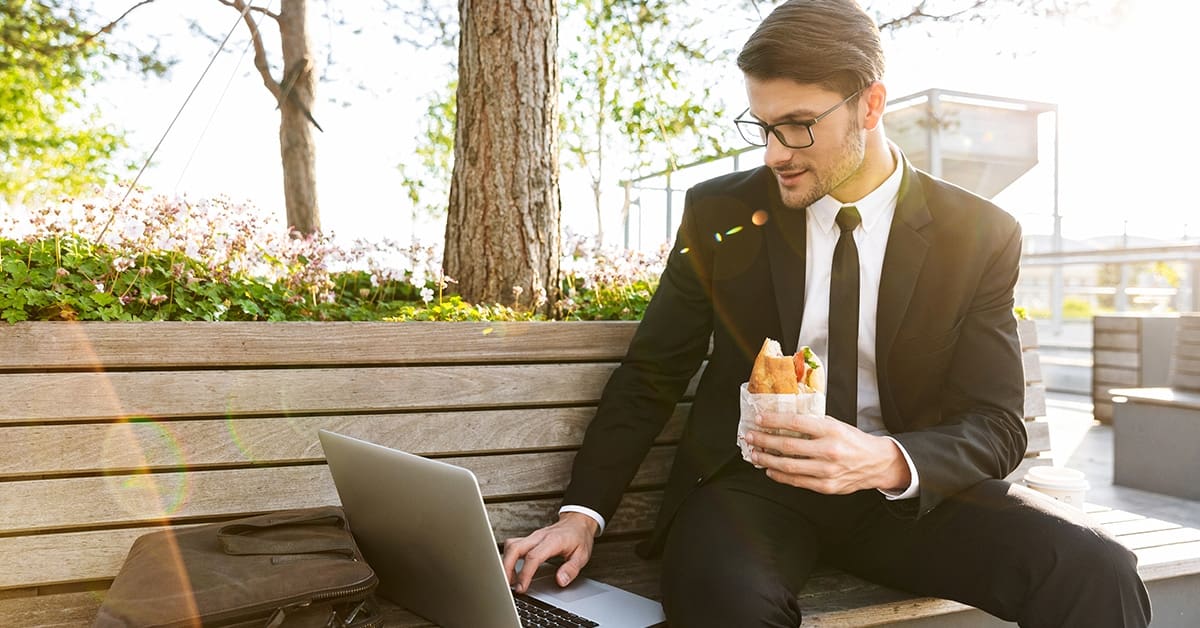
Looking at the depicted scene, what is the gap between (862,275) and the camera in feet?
7.02

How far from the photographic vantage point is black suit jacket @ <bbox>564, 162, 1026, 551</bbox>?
2043 mm

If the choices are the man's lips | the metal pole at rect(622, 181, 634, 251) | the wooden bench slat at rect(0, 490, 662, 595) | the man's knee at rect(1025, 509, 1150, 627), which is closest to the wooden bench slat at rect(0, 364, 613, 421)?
the wooden bench slat at rect(0, 490, 662, 595)

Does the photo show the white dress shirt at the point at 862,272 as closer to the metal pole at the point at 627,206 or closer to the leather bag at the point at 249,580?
the leather bag at the point at 249,580

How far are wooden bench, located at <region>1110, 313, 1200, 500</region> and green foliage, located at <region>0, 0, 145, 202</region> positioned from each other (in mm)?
7718

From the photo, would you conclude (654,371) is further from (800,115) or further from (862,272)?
(800,115)

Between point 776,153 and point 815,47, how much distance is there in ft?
0.86

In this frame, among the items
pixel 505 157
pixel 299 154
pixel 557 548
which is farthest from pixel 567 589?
pixel 299 154

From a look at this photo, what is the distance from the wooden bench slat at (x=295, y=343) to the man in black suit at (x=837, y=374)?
9.2 inches

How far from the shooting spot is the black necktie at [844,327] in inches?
80.0

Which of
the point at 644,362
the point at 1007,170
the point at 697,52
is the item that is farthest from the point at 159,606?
the point at 1007,170

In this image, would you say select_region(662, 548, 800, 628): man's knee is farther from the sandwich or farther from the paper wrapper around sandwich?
the sandwich

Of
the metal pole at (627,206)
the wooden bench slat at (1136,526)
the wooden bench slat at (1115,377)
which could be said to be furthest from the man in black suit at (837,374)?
the wooden bench slat at (1115,377)

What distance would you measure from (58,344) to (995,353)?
2.23 meters

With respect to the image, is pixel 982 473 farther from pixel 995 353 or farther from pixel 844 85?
pixel 844 85
